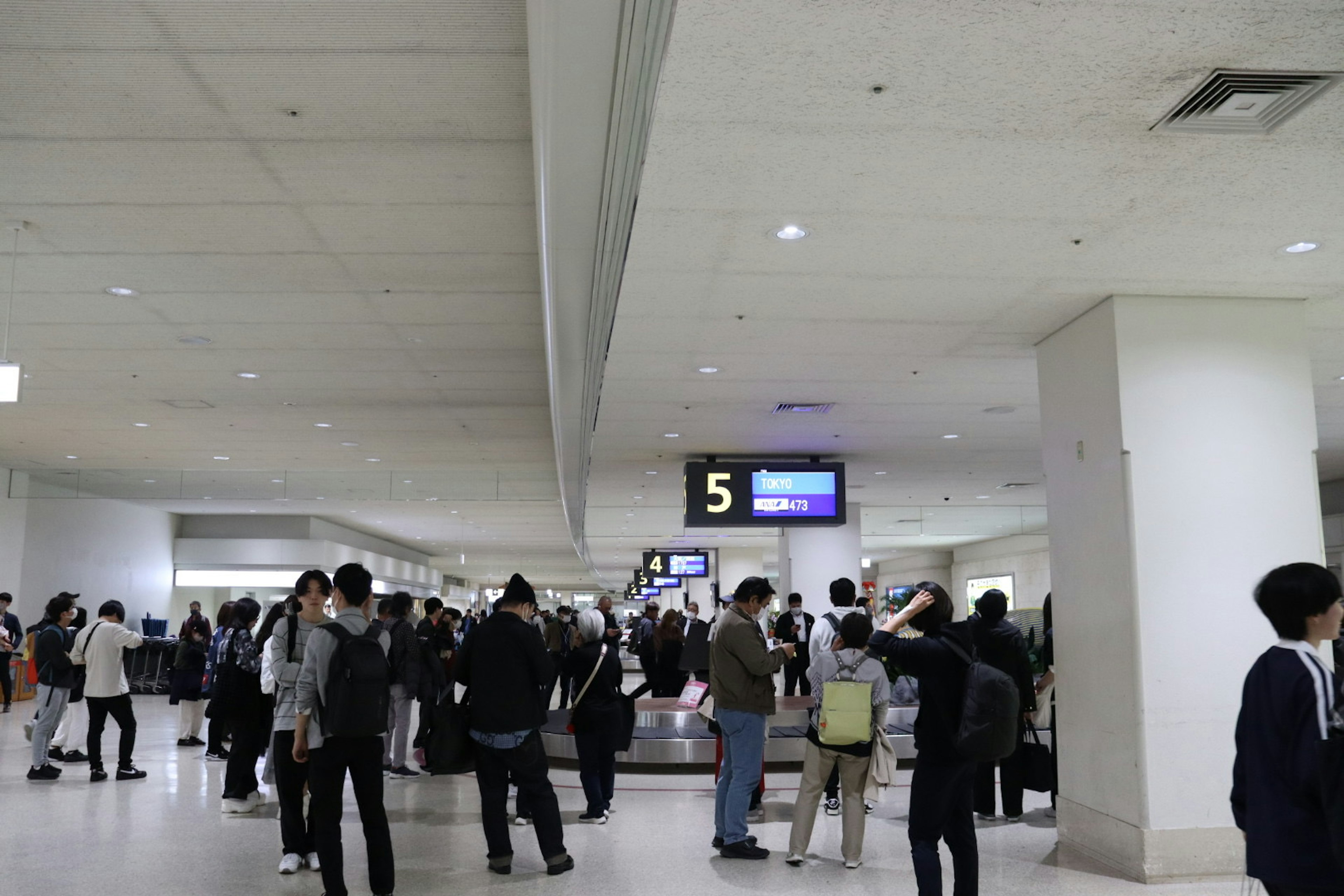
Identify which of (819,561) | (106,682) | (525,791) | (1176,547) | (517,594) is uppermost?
(819,561)

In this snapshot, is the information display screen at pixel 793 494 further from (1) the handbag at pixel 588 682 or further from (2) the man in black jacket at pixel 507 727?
(2) the man in black jacket at pixel 507 727

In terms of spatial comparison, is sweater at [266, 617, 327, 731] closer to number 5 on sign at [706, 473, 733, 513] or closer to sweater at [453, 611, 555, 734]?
sweater at [453, 611, 555, 734]

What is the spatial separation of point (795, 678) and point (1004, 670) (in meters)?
7.60

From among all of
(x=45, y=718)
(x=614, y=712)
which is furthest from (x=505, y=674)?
(x=45, y=718)

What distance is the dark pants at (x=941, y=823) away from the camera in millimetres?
4887

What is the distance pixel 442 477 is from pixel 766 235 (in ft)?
48.4

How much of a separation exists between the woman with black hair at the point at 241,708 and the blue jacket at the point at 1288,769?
713cm

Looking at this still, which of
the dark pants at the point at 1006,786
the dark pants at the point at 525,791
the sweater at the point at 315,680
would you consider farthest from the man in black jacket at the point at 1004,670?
the sweater at the point at 315,680

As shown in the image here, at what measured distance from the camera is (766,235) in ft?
19.0

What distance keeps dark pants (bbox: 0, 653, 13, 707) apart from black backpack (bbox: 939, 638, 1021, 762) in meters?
16.5

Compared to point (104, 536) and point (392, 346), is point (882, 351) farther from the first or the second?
point (104, 536)

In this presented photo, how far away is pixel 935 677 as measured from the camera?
493cm

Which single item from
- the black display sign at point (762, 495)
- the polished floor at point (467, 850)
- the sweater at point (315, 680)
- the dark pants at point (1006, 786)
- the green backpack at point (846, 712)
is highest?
the black display sign at point (762, 495)

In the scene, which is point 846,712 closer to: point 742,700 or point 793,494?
point 742,700
